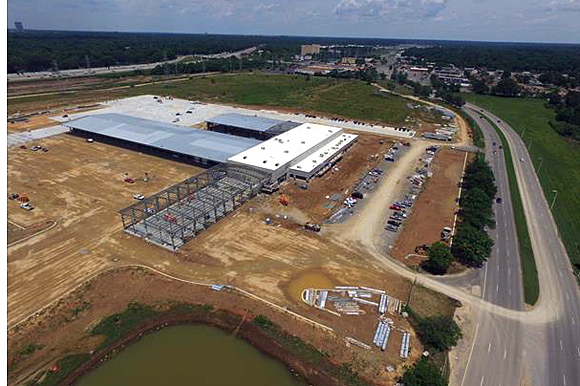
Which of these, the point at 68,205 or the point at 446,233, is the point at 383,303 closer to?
the point at 446,233

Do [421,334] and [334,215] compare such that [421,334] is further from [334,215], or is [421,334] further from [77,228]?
[77,228]

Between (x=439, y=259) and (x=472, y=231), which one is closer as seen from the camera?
(x=439, y=259)

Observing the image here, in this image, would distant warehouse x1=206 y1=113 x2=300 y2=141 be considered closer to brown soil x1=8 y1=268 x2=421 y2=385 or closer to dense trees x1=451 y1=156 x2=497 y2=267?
dense trees x1=451 y1=156 x2=497 y2=267

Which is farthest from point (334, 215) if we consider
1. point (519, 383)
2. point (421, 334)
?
point (519, 383)


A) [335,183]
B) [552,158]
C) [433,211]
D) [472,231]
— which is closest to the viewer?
[472,231]

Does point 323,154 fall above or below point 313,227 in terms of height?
above

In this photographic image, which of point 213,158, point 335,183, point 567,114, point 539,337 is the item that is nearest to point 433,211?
point 335,183

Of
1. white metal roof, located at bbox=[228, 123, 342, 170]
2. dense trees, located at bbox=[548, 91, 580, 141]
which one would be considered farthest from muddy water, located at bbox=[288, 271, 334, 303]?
dense trees, located at bbox=[548, 91, 580, 141]
